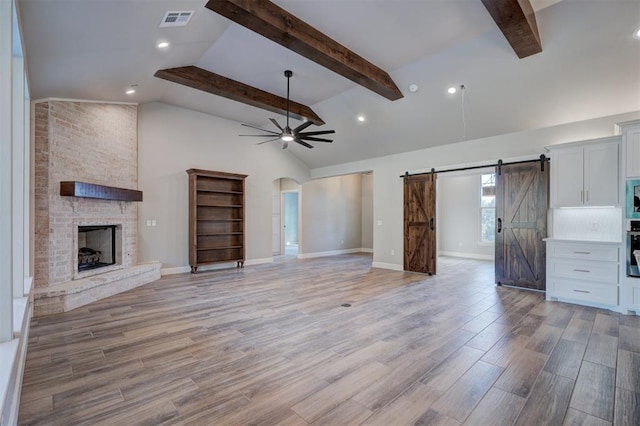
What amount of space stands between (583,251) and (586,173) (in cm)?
114

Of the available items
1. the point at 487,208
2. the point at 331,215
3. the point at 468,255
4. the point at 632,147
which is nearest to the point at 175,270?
the point at 331,215

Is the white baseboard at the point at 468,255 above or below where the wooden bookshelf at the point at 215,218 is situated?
below

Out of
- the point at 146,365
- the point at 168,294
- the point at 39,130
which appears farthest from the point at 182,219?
the point at 146,365

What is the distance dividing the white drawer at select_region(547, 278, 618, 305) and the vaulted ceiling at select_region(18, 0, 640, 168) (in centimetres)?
262

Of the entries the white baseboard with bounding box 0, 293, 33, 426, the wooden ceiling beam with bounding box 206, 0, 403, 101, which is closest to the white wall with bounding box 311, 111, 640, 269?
the wooden ceiling beam with bounding box 206, 0, 403, 101

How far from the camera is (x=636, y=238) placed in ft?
12.7

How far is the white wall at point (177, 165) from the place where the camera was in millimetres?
6246

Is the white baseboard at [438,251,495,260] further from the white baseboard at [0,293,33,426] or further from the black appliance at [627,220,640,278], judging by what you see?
the white baseboard at [0,293,33,426]

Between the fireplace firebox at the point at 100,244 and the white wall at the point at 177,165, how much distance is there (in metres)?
0.59

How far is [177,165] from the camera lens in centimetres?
669

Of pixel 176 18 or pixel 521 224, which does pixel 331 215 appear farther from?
pixel 176 18

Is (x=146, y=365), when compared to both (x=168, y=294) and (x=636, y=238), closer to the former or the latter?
(x=168, y=294)

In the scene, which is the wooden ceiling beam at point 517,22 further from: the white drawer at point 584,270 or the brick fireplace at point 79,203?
the brick fireplace at point 79,203

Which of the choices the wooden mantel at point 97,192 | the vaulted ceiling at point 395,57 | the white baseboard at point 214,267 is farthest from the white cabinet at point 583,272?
the wooden mantel at point 97,192
